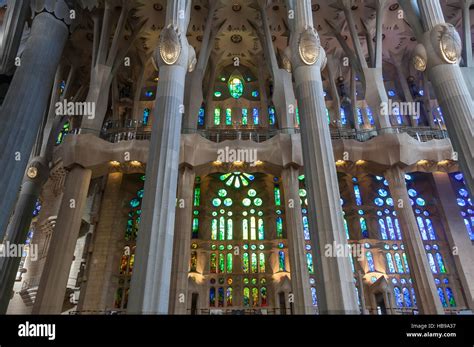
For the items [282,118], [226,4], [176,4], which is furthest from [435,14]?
[226,4]

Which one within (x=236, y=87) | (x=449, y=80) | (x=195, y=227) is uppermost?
(x=236, y=87)

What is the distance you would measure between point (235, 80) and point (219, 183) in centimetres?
790

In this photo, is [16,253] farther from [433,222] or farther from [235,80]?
[433,222]

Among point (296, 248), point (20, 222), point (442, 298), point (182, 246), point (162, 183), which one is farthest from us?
point (442, 298)

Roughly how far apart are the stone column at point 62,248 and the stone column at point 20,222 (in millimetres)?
2703

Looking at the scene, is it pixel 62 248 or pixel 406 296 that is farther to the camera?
pixel 406 296

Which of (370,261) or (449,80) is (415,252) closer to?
(370,261)

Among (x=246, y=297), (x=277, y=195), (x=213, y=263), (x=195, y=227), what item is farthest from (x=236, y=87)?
(x=246, y=297)

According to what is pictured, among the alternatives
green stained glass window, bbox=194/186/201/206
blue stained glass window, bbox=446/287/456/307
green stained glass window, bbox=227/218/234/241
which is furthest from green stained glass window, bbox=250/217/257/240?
blue stained glass window, bbox=446/287/456/307

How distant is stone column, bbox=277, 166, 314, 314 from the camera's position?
1484 centimetres

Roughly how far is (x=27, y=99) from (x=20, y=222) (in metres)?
7.19

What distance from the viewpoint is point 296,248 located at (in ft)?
52.3

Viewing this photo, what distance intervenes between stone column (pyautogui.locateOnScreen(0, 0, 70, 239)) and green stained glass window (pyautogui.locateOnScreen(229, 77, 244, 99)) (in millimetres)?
12354
